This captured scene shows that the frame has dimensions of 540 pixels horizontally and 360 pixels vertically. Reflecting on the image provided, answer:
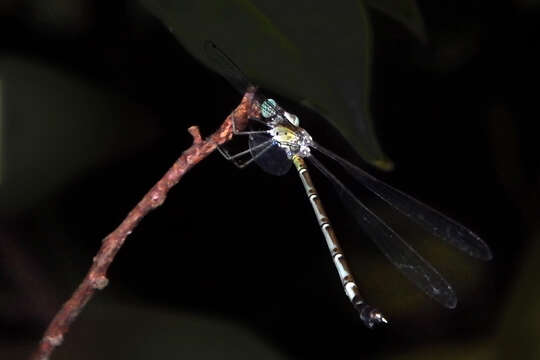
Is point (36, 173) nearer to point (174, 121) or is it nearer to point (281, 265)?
point (174, 121)

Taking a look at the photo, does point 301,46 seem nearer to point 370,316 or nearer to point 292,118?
point 292,118

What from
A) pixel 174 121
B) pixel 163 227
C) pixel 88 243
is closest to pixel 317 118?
pixel 174 121

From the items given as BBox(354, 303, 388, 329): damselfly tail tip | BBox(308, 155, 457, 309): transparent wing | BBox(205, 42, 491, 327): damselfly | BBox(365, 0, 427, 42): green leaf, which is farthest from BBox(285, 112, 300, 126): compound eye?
BBox(354, 303, 388, 329): damselfly tail tip

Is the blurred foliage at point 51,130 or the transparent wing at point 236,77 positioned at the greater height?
the blurred foliage at point 51,130

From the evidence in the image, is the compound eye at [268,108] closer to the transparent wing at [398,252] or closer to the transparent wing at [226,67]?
the transparent wing at [226,67]

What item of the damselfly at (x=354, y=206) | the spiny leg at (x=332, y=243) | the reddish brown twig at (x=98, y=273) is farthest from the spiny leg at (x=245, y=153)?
the reddish brown twig at (x=98, y=273)

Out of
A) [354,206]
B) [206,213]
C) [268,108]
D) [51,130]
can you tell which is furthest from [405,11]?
[51,130]

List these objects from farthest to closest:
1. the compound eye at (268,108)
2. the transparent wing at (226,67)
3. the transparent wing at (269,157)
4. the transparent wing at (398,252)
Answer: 1. the transparent wing at (398,252)
2. the transparent wing at (269,157)
3. the compound eye at (268,108)
4. the transparent wing at (226,67)
